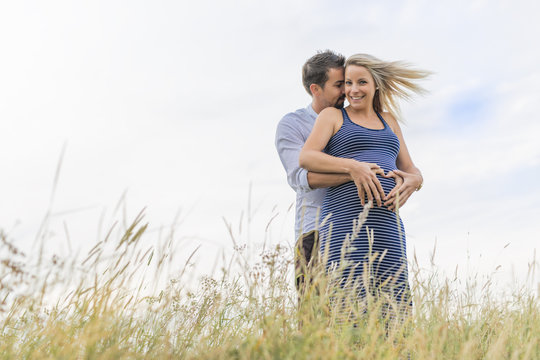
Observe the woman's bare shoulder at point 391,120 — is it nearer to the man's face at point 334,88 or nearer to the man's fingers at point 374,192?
the man's face at point 334,88

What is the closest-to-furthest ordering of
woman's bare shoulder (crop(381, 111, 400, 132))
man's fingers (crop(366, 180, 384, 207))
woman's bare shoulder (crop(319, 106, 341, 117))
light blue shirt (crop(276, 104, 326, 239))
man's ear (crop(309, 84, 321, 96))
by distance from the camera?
man's fingers (crop(366, 180, 384, 207)), woman's bare shoulder (crop(319, 106, 341, 117)), woman's bare shoulder (crop(381, 111, 400, 132)), light blue shirt (crop(276, 104, 326, 239)), man's ear (crop(309, 84, 321, 96))

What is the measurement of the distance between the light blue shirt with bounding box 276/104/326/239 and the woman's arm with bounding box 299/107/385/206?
0.35 meters

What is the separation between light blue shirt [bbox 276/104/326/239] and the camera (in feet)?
13.5

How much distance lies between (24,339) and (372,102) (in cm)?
278

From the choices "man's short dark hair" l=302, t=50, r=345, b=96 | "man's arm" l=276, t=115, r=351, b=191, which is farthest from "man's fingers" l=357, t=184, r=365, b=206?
"man's short dark hair" l=302, t=50, r=345, b=96

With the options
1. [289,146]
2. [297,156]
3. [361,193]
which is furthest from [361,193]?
[289,146]

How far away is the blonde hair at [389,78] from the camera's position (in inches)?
150

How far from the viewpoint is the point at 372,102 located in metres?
4.01

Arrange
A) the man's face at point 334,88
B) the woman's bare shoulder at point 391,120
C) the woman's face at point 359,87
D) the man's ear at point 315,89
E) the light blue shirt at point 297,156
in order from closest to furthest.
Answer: the woman's face at point 359,87 < the woman's bare shoulder at point 391,120 < the light blue shirt at point 297,156 < the man's face at point 334,88 < the man's ear at point 315,89

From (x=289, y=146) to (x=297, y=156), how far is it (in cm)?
15

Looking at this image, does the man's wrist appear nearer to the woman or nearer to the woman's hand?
the woman

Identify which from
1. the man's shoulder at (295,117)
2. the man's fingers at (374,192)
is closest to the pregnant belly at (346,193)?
the man's fingers at (374,192)

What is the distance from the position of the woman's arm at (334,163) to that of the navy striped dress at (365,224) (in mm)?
73

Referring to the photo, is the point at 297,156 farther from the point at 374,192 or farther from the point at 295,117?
the point at 374,192
